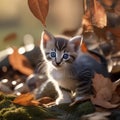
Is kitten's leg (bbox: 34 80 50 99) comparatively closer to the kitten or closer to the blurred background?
the kitten

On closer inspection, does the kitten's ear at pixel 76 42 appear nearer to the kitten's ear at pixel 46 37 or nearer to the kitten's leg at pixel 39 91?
the kitten's ear at pixel 46 37

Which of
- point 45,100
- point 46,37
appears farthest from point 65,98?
point 46,37

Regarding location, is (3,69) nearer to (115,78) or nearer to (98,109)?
(115,78)

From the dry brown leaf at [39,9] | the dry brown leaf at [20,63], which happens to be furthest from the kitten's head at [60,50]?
the dry brown leaf at [20,63]

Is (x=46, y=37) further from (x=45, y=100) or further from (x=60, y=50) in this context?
(x=45, y=100)

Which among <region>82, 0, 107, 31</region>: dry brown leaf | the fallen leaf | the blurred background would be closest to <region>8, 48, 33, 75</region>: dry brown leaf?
the blurred background

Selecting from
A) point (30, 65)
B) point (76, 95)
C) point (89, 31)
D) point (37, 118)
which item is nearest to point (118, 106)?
point (76, 95)
